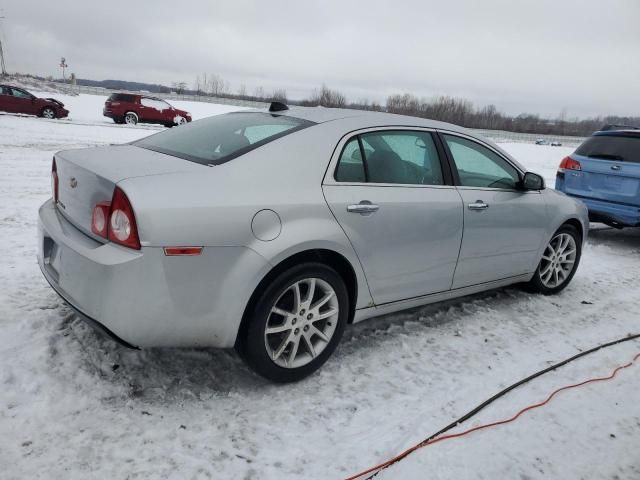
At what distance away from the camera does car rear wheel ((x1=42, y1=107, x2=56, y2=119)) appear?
65.1 ft

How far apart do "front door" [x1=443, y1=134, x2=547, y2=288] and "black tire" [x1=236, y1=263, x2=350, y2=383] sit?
1219 mm

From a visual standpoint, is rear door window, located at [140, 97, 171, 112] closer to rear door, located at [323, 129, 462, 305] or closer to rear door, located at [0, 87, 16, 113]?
rear door, located at [0, 87, 16, 113]

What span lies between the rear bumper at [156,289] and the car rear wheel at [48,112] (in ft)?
67.8

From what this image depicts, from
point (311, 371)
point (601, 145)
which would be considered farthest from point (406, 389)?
point (601, 145)

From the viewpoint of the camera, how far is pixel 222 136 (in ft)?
9.90

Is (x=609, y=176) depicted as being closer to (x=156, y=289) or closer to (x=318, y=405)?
(x=318, y=405)

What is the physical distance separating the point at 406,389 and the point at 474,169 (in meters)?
1.84

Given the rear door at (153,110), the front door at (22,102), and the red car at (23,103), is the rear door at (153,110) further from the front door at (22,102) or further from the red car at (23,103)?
the front door at (22,102)

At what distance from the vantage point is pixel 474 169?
3752 mm

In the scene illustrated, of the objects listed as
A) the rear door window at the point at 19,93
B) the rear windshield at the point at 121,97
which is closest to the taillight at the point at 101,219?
the rear door window at the point at 19,93

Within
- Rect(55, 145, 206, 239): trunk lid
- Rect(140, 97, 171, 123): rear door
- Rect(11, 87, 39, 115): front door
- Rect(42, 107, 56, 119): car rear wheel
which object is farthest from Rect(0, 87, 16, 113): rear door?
Rect(55, 145, 206, 239): trunk lid

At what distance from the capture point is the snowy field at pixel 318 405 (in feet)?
7.16

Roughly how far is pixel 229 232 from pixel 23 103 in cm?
2139

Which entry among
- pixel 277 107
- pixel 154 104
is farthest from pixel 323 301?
pixel 154 104
